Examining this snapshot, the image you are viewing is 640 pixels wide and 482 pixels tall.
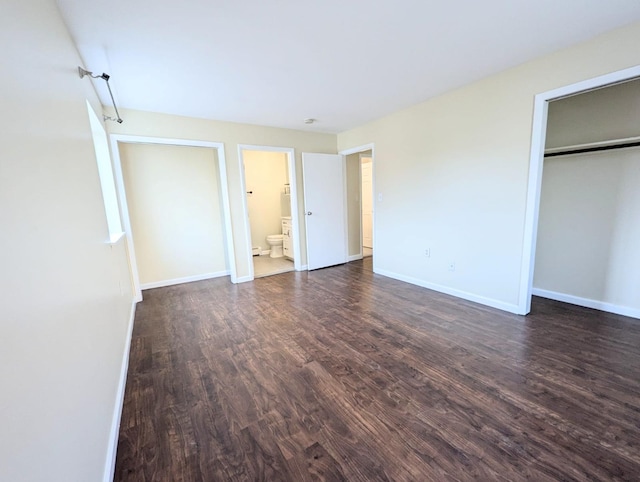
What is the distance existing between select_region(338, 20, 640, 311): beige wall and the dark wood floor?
2.03 feet

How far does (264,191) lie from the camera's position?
601 centimetres

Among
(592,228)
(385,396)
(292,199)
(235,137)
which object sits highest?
(235,137)

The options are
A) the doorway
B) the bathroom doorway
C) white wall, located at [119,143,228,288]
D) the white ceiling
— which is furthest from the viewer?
the doorway

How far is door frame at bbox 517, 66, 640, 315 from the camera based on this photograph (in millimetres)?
2170

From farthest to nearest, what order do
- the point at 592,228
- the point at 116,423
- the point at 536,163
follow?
the point at 592,228 < the point at 536,163 < the point at 116,423

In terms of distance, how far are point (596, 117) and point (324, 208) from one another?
3.51 meters

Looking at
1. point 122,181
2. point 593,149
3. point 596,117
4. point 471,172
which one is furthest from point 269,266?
point 596,117

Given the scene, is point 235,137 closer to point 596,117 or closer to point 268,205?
point 268,205

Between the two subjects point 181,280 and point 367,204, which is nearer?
point 181,280

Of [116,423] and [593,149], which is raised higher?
[593,149]

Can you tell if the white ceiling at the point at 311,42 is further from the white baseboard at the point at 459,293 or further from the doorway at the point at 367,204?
the doorway at the point at 367,204

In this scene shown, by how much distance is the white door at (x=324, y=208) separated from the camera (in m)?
4.66

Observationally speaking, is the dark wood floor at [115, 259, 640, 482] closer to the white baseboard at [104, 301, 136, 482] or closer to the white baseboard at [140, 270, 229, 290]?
the white baseboard at [104, 301, 136, 482]

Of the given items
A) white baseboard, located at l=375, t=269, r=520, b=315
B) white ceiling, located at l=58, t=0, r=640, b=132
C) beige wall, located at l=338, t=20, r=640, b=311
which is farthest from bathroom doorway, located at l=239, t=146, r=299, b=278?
white ceiling, located at l=58, t=0, r=640, b=132
